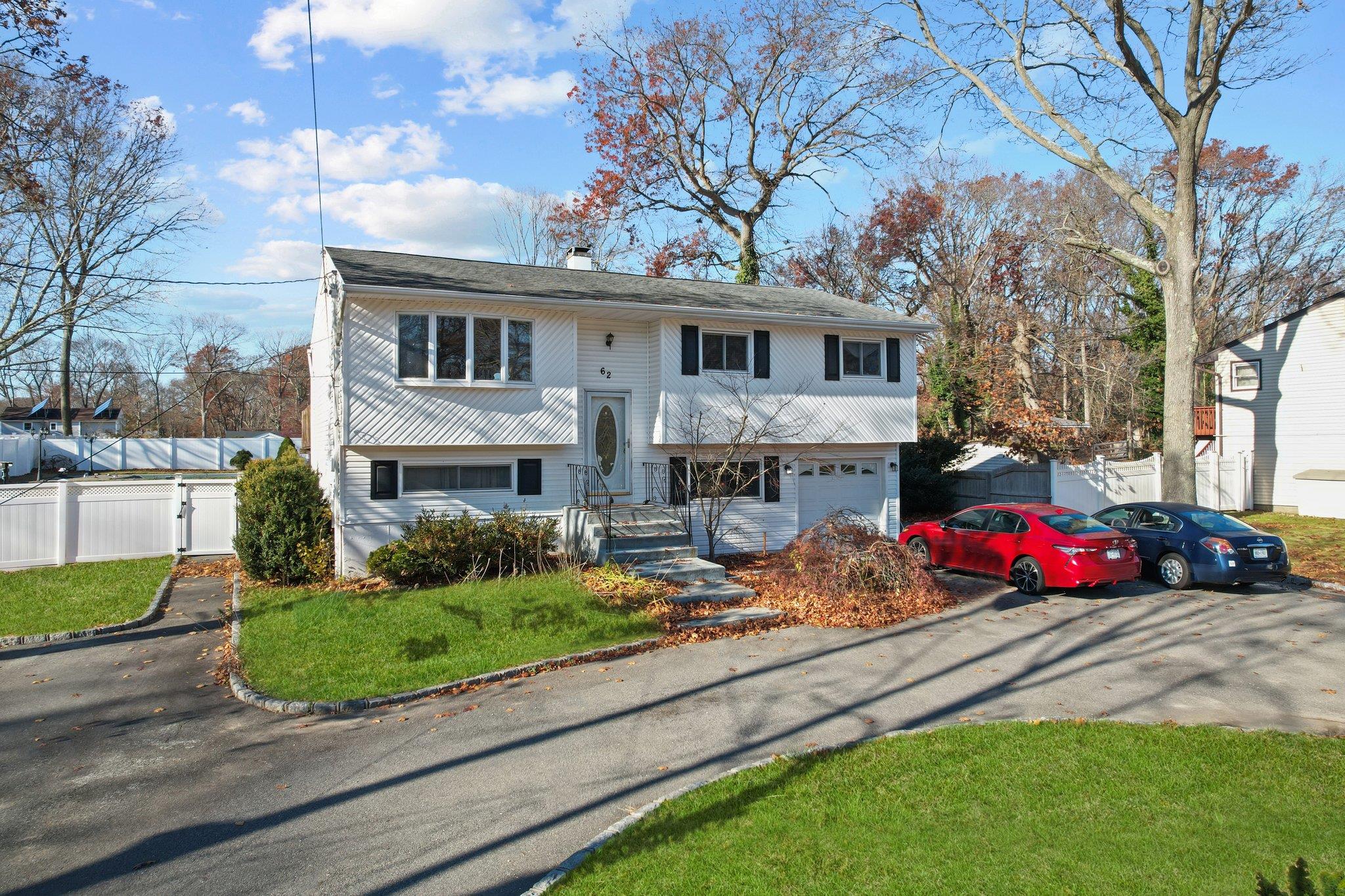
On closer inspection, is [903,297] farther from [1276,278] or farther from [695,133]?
[1276,278]

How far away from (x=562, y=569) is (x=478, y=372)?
4385 mm

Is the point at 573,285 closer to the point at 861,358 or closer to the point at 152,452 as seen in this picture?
the point at 861,358

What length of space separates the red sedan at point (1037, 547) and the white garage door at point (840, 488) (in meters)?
4.16

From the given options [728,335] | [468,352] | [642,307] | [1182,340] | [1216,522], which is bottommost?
[1216,522]

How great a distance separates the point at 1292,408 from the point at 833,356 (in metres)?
15.8

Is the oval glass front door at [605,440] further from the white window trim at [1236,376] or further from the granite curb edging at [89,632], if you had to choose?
the white window trim at [1236,376]

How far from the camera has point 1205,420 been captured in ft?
86.4

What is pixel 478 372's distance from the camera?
15.4 m

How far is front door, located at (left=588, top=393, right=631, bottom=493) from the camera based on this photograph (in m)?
17.1

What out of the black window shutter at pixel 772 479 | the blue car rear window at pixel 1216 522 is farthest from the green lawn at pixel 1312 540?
the black window shutter at pixel 772 479

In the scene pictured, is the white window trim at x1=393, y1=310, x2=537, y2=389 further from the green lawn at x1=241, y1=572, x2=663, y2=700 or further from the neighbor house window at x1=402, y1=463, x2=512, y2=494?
the green lawn at x1=241, y1=572, x2=663, y2=700

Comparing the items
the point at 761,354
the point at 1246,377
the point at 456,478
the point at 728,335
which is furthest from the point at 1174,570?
the point at 1246,377

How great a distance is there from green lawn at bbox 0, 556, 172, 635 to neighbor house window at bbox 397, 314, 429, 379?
18.2ft

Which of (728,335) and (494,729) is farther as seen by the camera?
(728,335)
